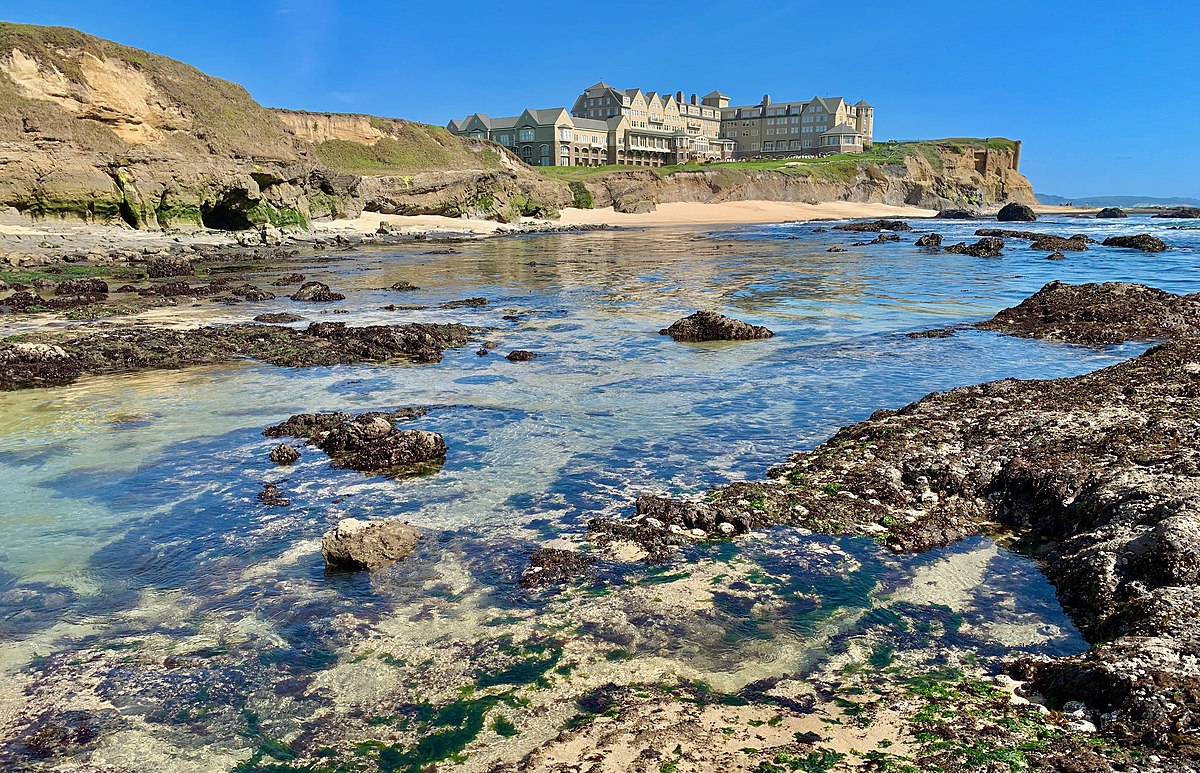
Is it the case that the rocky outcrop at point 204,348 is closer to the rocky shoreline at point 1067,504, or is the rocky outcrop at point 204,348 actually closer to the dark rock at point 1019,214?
the rocky shoreline at point 1067,504

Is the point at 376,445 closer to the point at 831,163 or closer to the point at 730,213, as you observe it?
→ the point at 730,213

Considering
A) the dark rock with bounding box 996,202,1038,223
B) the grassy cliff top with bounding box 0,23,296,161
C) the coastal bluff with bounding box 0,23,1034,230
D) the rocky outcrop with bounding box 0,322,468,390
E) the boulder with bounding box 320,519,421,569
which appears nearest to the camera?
the boulder with bounding box 320,519,421,569

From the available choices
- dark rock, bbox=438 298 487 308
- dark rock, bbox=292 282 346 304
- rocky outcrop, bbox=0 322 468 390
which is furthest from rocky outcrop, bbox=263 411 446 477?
dark rock, bbox=292 282 346 304

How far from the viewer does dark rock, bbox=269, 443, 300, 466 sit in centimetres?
778

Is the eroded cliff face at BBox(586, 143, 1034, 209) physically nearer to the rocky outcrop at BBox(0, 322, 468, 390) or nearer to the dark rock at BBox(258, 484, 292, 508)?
the rocky outcrop at BBox(0, 322, 468, 390)

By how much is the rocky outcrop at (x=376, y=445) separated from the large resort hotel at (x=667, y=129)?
106046 millimetres

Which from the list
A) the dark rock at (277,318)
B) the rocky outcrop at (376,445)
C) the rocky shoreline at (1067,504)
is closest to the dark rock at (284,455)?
the rocky outcrop at (376,445)

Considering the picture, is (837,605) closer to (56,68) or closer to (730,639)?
(730,639)

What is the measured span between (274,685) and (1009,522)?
5339 millimetres

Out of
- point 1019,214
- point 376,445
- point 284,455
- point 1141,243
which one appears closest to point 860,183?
point 1019,214

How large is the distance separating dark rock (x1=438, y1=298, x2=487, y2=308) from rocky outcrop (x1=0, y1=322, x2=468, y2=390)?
451cm

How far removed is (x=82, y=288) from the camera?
72.5ft

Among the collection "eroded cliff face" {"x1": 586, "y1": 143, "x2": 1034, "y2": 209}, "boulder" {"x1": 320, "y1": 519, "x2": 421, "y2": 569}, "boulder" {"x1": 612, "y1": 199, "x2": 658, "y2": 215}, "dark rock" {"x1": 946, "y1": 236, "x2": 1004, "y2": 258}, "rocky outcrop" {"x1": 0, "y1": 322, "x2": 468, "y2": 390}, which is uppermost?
"eroded cliff face" {"x1": 586, "y1": 143, "x2": 1034, "y2": 209}

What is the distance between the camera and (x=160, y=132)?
45.8 m
